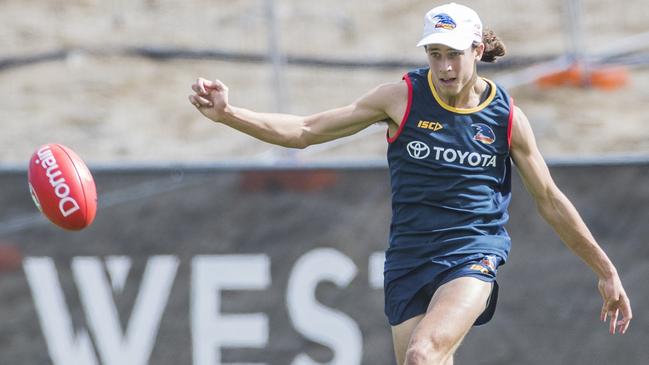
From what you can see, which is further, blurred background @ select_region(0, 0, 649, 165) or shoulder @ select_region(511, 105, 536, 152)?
blurred background @ select_region(0, 0, 649, 165)

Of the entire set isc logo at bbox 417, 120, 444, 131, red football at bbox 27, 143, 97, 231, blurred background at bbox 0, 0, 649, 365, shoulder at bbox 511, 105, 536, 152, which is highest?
isc logo at bbox 417, 120, 444, 131

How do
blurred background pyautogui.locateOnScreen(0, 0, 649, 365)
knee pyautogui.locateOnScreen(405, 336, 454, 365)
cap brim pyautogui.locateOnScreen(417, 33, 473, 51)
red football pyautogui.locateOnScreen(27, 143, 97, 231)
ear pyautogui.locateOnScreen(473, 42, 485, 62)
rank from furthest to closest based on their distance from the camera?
blurred background pyautogui.locateOnScreen(0, 0, 649, 365)
red football pyautogui.locateOnScreen(27, 143, 97, 231)
ear pyautogui.locateOnScreen(473, 42, 485, 62)
cap brim pyautogui.locateOnScreen(417, 33, 473, 51)
knee pyautogui.locateOnScreen(405, 336, 454, 365)

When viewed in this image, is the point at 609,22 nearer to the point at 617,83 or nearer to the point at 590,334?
the point at 617,83

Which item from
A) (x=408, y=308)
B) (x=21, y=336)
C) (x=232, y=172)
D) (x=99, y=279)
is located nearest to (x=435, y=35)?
(x=408, y=308)

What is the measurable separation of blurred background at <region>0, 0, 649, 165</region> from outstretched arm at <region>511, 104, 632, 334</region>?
4428 mm

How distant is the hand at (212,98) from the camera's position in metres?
5.40

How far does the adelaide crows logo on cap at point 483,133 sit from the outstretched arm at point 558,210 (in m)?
0.12

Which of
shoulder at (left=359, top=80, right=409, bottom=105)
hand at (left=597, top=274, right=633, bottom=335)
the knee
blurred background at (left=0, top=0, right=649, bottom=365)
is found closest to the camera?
the knee

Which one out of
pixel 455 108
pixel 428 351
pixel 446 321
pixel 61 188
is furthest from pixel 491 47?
pixel 61 188

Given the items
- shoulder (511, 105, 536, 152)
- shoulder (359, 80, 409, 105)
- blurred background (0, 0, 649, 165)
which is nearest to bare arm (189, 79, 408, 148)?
shoulder (359, 80, 409, 105)

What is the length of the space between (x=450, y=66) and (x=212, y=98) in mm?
1108

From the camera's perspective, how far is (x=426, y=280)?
5656 millimetres

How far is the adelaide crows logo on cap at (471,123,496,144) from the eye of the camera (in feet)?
18.4

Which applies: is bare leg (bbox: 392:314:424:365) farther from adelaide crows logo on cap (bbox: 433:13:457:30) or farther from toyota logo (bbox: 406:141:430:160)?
adelaide crows logo on cap (bbox: 433:13:457:30)
